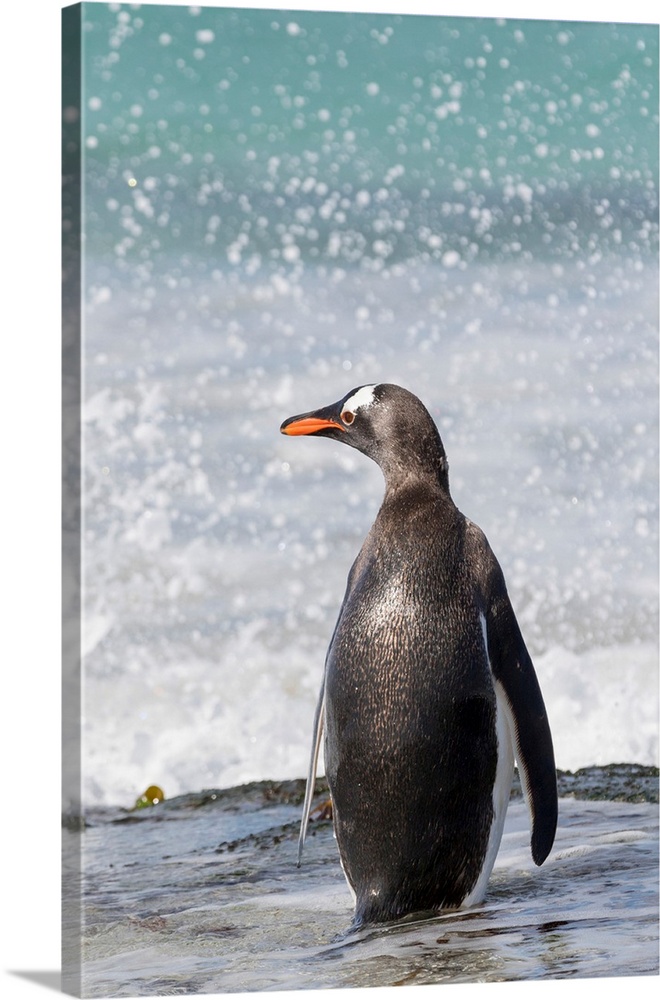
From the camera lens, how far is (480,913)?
164 inches

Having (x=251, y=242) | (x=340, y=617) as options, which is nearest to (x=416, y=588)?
(x=340, y=617)

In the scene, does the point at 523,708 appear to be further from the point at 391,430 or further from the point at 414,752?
the point at 391,430

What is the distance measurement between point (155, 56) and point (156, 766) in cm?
167

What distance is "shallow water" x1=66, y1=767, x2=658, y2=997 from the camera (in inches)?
161

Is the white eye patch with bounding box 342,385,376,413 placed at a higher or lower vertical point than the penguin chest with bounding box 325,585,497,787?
higher

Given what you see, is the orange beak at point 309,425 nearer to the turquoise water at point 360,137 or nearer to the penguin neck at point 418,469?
the penguin neck at point 418,469

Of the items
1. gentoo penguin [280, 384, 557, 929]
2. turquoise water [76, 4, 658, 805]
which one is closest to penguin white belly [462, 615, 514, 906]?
gentoo penguin [280, 384, 557, 929]

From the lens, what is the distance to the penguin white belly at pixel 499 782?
412cm

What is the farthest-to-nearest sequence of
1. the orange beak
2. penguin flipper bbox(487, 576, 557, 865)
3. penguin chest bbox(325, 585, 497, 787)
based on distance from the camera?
the orange beak
penguin flipper bbox(487, 576, 557, 865)
penguin chest bbox(325, 585, 497, 787)

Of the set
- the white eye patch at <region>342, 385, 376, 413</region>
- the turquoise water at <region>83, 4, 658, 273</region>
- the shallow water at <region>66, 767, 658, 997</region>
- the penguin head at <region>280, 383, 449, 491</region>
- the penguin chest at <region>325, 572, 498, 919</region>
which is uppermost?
the turquoise water at <region>83, 4, 658, 273</region>

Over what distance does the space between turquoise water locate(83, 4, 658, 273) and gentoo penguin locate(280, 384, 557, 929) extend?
516 mm

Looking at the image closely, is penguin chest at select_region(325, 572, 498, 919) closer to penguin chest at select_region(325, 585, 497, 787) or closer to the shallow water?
penguin chest at select_region(325, 585, 497, 787)

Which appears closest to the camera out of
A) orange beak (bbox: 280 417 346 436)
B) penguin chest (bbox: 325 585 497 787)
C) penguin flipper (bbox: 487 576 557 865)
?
penguin chest (bbox: 325 585 497 787)

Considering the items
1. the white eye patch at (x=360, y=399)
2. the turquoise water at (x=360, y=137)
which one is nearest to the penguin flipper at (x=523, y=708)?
the white eye patch at (x=360, y=399)
